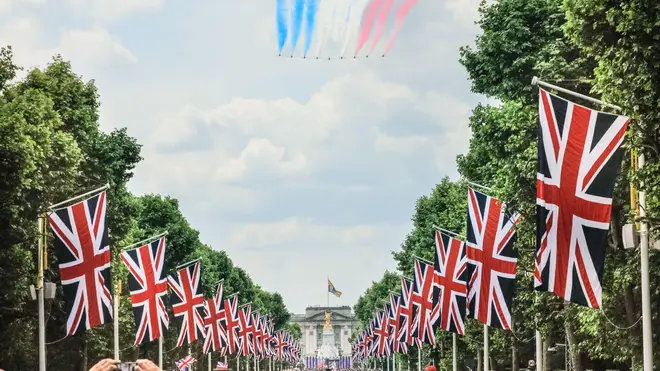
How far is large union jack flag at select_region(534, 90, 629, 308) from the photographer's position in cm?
2428

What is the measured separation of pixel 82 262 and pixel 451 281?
15145 mm

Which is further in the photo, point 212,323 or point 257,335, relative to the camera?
point 257,335

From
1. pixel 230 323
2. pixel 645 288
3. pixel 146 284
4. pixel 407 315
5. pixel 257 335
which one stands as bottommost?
pixel 645 288

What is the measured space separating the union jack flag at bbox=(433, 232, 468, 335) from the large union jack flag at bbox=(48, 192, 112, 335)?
14.2 meters

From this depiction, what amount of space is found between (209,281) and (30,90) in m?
75.2

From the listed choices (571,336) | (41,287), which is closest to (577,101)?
(571,336)

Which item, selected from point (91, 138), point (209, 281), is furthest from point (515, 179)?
point (209, 281)

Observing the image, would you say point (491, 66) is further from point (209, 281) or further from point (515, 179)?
point (209, 281)

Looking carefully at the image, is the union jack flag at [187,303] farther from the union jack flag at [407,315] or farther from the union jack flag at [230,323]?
the union jack flag at [230,323]

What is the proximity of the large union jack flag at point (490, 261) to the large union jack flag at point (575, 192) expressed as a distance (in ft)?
48.5

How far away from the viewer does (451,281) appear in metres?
47.9

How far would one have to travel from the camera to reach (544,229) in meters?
24.9

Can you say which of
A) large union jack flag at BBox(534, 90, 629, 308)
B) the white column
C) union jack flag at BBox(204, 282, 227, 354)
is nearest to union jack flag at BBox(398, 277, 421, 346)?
union jack flag at BBox(204, 282, 227, 354)

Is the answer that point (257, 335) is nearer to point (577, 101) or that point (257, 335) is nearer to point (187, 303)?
point (187, 303)
